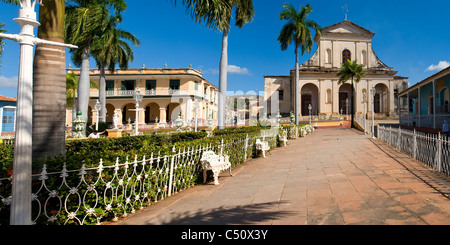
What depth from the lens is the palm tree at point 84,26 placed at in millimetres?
15258

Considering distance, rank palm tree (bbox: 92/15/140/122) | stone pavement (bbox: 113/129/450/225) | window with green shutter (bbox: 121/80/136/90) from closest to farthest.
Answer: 1. stone pavement (bbox: 113/129/450/225)
2. palm tree (bbox: 92/15/140/122)
3. window with green shutter (bbox: 121/80/136/90)

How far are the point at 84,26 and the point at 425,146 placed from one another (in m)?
17.7

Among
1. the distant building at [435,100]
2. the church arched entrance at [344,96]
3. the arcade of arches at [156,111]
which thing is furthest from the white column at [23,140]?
the church arched entrance at [344,96]

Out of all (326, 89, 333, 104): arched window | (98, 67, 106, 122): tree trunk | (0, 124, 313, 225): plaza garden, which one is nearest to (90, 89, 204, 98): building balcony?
(98, 67, 106, 122): tree trunk

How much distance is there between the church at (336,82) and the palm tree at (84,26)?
95.5ft

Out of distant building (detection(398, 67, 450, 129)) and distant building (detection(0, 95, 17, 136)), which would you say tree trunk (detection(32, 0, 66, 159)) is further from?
distant building (detection(0, 95, 17, 136))

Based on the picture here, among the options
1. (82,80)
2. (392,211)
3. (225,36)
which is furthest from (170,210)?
(82,80)

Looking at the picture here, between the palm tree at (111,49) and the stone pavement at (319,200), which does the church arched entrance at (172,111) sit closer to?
the palm tree at (111,49)

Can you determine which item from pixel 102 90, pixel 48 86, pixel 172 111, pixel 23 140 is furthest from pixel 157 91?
pixel 23 140

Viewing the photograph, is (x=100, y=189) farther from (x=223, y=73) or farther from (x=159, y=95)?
(x=159, y=95)

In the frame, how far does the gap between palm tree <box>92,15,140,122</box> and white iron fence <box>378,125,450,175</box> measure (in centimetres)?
1926

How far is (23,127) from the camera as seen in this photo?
8.02 ft

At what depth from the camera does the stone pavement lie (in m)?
3.30

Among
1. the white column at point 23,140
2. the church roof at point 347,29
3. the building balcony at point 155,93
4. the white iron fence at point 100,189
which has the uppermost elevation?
the church roof at point 347,29
